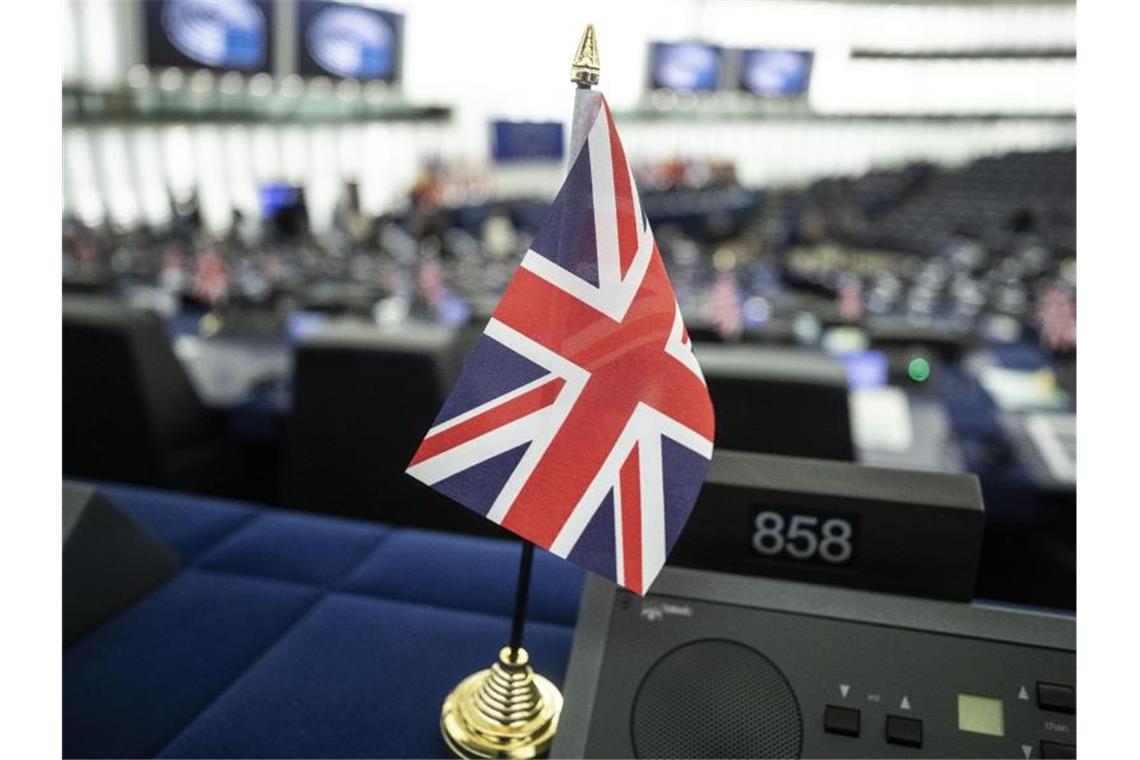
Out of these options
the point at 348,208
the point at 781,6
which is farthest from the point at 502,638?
the point at 781,6

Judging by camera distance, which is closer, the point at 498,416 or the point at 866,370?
the point at 498,416

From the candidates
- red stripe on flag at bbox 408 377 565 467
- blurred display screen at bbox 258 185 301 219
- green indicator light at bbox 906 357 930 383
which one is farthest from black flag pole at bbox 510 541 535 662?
blurred display screen at bbox 258 185 301 219

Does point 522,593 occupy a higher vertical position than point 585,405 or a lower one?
lower

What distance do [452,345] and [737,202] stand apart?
1612cm

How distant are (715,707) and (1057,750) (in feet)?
0.94

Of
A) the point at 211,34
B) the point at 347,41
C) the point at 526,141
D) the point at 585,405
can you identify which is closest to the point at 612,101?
the point at 526,141

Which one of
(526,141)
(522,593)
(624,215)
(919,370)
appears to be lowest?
(522,593)

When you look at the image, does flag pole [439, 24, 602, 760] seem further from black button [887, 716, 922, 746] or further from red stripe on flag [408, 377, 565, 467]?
black button [887, 716, 922, 746]

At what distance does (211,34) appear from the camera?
8.27 metres

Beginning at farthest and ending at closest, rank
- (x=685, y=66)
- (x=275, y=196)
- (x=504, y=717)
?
(x=685, y=66) < (x=275, y=196) < (x=504, y=717)

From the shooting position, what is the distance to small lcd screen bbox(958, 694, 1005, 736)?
2.43 feet

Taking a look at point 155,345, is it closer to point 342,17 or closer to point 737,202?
point 342,17

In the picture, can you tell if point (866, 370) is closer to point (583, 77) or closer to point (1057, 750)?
point (1057, 750)

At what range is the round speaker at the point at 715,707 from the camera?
0.76 metres
